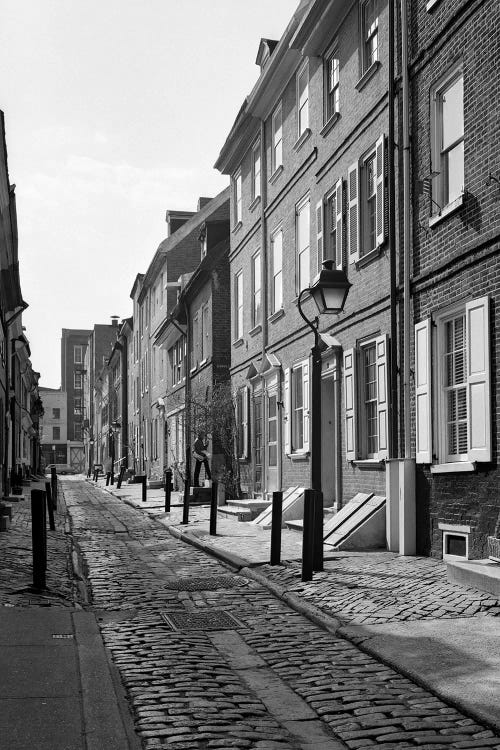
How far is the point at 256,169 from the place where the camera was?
22766 millimetres

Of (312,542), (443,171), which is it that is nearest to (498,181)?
(443,171)

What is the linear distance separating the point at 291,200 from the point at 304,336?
309 cm

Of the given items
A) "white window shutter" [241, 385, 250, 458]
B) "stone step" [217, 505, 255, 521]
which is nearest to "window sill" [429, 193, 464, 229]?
"stone step" [217, 505, 255, 521]

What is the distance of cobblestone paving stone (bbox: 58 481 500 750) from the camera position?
15.6ft

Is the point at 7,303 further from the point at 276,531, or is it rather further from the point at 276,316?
the point at 276,531

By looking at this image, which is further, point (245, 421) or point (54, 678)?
point (245, 421)

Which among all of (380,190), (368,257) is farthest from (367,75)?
(368,257)

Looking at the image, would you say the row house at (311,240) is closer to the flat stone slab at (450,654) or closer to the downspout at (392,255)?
the downspout at (392,255)

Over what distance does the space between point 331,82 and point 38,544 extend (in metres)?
10.5

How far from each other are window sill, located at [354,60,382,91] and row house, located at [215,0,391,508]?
0.02 metres

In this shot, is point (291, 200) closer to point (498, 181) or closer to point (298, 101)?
point (298, 101)

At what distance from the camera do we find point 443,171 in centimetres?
1178

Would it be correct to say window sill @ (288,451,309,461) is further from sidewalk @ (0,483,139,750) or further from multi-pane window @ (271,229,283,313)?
sidewalk @ (0,483,139,750)

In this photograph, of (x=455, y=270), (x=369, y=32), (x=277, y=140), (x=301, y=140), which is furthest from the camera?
(x=277, y=140)
